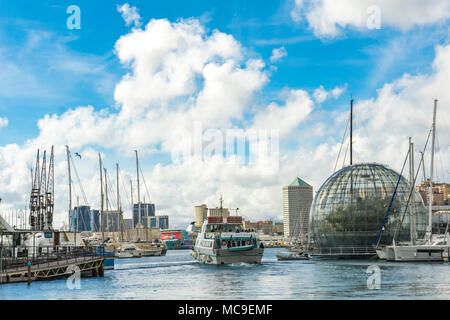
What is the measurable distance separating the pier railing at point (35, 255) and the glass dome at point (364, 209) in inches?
1861

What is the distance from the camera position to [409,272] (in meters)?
60.6

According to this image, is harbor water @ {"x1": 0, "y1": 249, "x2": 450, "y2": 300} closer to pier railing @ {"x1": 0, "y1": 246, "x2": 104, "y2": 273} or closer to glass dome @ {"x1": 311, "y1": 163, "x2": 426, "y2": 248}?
pier railing @ {"x1": 0, "y1": 246, "x2": 104, "y2": 273}

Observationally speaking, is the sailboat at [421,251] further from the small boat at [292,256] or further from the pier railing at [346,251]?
the small boat at [292,256]

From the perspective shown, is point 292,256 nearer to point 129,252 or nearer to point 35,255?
point 35,255

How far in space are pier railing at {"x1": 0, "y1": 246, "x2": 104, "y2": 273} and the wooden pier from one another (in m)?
0.31

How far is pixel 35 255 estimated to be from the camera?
63562 mm

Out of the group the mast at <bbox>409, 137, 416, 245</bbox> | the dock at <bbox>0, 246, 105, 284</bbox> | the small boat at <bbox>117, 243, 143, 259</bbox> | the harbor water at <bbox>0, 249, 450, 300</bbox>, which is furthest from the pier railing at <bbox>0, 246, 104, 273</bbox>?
the small boat at <bbox>117, 243, 143, 259</bbox>

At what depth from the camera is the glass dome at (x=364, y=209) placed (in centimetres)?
9525

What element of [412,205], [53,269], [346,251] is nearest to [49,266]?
[53,269]

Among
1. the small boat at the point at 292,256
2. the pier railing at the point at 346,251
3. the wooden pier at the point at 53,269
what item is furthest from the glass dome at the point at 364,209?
the wooden pier at the point at 53,269

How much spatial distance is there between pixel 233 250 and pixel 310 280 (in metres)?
26.8

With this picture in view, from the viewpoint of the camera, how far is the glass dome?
95250 mm

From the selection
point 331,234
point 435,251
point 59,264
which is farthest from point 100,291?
point 331,234
